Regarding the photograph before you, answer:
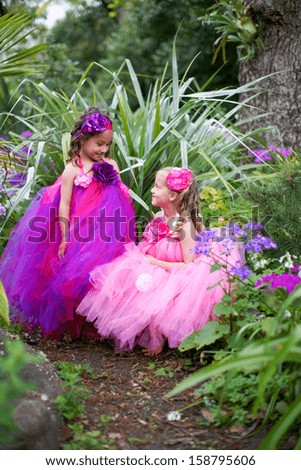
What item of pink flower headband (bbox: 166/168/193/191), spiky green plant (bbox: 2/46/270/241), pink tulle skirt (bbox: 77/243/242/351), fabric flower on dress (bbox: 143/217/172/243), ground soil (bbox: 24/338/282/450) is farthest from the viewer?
spiky green plant (bbox: 2/46/270/241)

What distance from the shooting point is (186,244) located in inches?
131

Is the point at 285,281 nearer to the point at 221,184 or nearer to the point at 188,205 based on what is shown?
the point at 188,205

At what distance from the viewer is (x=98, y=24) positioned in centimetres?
1509

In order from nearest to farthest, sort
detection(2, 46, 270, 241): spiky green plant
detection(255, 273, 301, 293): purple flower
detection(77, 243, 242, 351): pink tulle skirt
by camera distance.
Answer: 1. detection(255, 273, 301, 293): purple flower
2. detection(77, 243, 242, 351): pink tulle skirt
3. detection(2, 46, 270, 241): spiky green plant

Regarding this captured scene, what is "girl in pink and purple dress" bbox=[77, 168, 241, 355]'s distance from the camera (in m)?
3.14

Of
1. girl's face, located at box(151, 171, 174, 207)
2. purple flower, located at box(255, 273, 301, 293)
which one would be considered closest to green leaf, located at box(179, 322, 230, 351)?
purple flower, located at box(255, 273, 301, 293)

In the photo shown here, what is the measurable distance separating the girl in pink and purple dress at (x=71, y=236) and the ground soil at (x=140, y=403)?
214 millimetres

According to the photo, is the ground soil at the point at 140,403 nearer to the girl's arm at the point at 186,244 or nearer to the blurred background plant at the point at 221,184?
the blurred background plant at the point at 221,184

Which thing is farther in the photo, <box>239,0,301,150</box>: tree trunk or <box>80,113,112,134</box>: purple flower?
<box>239,0,301,150</box>: tree trunk

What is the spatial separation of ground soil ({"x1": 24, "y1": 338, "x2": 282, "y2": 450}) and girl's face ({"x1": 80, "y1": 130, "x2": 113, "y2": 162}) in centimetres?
107

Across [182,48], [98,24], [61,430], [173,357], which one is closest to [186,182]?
[173,357]

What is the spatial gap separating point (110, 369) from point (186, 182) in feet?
3.50

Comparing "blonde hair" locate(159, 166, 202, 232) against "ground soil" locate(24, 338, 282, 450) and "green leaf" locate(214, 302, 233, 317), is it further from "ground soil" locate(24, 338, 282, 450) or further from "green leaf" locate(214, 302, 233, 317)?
"ground soil" locate(24, 338, 282, 450)

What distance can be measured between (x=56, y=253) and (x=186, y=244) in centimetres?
75
